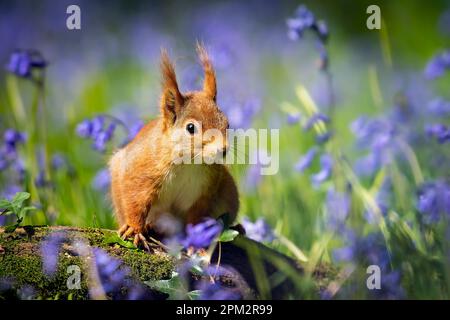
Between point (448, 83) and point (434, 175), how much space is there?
1697 mm

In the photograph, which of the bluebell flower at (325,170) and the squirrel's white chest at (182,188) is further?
the bluebell flower at (325,170)

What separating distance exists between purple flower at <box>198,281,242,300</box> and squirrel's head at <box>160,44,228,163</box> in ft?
1.38

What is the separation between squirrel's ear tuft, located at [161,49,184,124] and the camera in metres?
2.90

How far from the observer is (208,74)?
9.89 ft

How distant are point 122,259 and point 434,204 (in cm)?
113

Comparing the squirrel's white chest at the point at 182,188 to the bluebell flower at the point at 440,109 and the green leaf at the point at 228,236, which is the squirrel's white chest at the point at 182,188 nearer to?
the green leaf at the point at 228,236

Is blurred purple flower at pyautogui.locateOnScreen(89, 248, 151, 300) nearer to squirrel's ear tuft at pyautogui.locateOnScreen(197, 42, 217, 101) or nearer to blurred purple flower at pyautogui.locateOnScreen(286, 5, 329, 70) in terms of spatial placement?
squirrel's ear tuft at pyautogui.locateOnScreen(197, 42, 217, 101)

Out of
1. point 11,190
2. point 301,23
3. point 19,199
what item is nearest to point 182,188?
point 19,199

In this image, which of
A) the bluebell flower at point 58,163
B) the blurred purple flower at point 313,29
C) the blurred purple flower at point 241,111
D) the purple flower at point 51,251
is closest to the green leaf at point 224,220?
the purple flower at point 51,251

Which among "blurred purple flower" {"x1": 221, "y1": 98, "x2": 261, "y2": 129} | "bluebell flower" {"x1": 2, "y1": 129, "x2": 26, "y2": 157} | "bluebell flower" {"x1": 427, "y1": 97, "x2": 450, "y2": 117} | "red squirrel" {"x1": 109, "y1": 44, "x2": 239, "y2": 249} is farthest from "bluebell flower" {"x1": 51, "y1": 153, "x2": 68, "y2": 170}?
"bluebell flower" {"x1": 427, "y1": 97, "x2": 450, "y2": 117}

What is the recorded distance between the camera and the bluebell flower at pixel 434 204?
9.67 ft

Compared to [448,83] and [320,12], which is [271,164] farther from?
[320,12]

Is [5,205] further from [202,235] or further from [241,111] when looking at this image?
[241,111]

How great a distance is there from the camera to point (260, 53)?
5.70 metres
